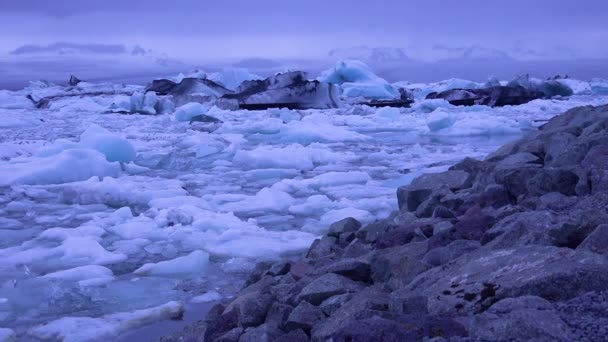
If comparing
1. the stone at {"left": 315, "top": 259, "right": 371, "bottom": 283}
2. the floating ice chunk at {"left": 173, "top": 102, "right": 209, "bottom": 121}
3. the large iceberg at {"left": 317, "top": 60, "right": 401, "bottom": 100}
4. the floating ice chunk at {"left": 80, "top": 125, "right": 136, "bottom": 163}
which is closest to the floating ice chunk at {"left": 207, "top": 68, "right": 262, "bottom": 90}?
the large iceberg at {"left": 317, "top": 60, "right": 401, "bottom": 100}

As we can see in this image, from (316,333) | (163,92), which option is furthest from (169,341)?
(163,92)

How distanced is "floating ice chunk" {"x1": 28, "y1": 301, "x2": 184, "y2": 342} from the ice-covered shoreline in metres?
0.07

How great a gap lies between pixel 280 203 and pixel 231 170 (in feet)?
8.99

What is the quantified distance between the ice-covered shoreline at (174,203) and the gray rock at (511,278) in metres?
1.99

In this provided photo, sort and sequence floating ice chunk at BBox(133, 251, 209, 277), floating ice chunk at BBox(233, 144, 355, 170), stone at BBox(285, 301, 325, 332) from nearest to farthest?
stone at BBox(285, 301, 325, 332), floating ice chunk at BBox(133, 251, 209, 277), floating ice chunk at BBox(233, 144, 355, 170)

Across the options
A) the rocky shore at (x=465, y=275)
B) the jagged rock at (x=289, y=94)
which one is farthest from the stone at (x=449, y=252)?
the jagged rock at (x=289, y=94)

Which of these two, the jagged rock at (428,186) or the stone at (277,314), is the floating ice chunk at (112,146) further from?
the stone at (277,314)

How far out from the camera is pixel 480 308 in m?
2.10

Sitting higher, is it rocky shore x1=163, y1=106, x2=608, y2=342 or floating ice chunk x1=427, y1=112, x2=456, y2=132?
rocky shore x1=163, y1=106, x2=608, y2=342

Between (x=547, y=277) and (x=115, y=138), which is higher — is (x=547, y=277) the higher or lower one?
the higher one

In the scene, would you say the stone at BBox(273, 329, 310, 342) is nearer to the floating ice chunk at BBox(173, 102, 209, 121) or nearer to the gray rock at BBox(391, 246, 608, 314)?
the gray rock at BBox(391, 246, 608, 314)

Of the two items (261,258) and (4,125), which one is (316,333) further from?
(4,125)

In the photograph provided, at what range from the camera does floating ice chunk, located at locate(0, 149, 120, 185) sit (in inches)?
311

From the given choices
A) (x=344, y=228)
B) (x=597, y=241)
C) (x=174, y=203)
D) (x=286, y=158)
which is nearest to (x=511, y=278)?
(x=597, y=241)
